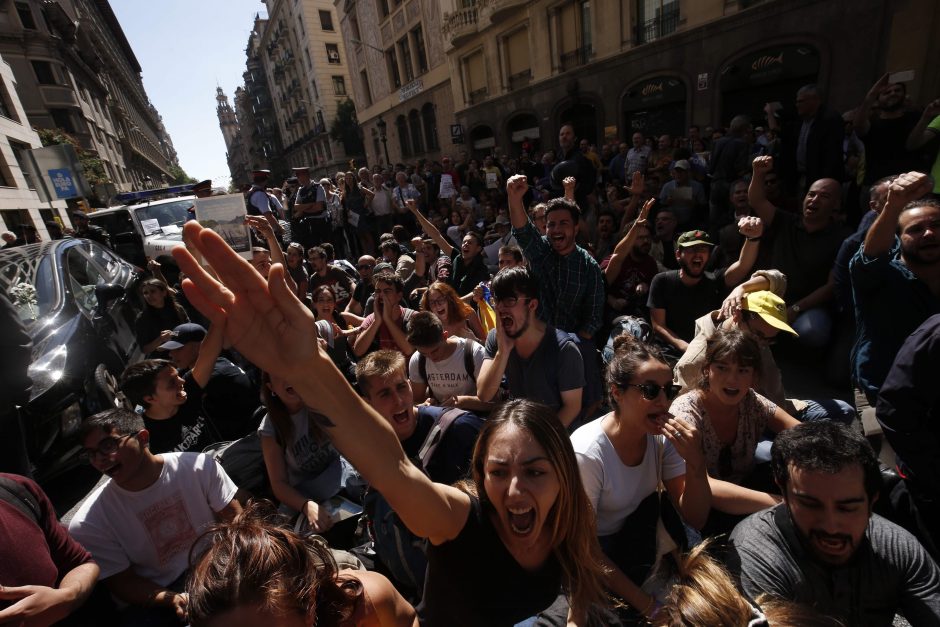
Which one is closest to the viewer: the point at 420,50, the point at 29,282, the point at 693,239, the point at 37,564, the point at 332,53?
the point at 37,564

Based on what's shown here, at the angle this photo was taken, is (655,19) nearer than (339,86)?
Yes

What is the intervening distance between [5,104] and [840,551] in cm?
2906

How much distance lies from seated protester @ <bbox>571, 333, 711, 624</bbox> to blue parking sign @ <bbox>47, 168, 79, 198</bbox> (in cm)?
1399

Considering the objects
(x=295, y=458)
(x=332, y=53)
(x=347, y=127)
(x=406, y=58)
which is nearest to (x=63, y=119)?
(x=347, y=127)

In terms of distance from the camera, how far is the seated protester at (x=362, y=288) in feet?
19.2

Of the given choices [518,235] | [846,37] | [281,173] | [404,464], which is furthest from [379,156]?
[281,173]

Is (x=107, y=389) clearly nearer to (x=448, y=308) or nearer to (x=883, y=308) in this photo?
(x=448, y=308)

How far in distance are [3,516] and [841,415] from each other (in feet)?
13.9

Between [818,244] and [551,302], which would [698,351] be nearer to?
[551,302]

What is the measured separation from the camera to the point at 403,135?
1150 inches

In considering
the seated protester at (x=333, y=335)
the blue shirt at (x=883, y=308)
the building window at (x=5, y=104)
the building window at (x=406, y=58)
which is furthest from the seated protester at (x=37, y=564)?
the building window at (x=406, y=58)

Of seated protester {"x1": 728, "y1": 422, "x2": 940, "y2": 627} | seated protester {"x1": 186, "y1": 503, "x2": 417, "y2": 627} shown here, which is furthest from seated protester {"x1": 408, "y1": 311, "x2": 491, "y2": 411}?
seated protester {"x1": 728, "y1": 422, "x2": 940, "y2": 627}

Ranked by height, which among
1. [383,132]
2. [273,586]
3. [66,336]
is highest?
[383,132]

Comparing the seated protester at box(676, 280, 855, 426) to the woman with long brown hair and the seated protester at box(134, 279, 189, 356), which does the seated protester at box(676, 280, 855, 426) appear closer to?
the woman with long brown hair
